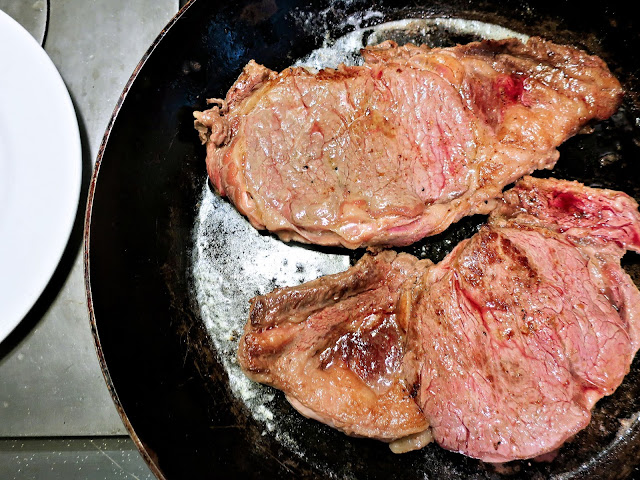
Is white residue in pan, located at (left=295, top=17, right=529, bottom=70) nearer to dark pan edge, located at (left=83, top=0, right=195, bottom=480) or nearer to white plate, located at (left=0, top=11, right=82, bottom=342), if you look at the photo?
dark pan edge, located at (left=83, top=0, right=195, bottom=480)

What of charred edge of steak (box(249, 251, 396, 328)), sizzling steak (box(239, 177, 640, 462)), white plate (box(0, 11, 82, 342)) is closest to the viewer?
sizzling steak (box(239, 177, 640, 462))

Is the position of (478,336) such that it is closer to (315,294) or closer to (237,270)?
(315,294)

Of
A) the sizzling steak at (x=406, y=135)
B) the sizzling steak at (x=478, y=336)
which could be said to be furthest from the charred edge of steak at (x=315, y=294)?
the sizzling steak at (x=406, y=135)

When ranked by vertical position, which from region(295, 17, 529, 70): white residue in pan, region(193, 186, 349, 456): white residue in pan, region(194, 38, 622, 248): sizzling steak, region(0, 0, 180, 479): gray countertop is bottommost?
region(0, 0, 180, 479): gray countertop

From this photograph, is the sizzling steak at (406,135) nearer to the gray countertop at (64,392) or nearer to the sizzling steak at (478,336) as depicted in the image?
the sizzling steak at (478,336)

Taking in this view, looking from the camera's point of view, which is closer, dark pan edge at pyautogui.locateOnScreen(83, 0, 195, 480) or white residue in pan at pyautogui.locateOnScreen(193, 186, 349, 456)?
dark pan edge at pyautogui.locateOnScreen(83, 0, 195, 480)

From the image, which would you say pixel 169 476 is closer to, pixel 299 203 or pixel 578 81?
pixel 299 203

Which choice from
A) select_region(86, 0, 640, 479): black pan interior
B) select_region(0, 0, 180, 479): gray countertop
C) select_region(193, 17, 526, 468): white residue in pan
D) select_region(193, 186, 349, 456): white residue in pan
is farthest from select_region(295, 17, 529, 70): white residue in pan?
select_region(0, 0, 180, 479): gray countertop

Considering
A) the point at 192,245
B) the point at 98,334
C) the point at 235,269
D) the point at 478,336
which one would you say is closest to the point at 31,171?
the point at 192,245

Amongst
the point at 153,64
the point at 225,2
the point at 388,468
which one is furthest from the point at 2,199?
the point at 388,468
